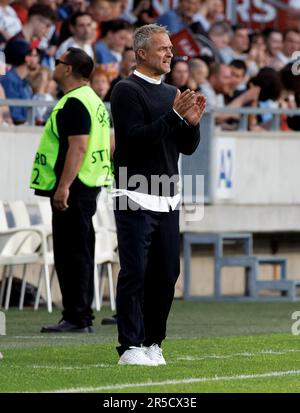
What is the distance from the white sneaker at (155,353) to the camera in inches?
383

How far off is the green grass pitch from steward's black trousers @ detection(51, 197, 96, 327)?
30 cm

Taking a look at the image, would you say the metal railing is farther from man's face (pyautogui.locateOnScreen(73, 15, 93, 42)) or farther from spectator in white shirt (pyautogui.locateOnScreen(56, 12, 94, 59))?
man's face (pyautogui.locateOnScreen(73, 15, 93, 42))

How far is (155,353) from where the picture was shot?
9750 millimetres

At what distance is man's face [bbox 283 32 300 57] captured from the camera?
22719 mm

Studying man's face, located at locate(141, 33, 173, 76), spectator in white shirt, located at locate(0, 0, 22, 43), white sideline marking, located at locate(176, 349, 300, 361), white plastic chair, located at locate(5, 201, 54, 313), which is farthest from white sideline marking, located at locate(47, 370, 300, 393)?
spectator in white shirt, located at locate(0, 0, 22, 43)

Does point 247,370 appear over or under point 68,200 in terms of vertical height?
under

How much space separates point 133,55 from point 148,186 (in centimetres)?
853

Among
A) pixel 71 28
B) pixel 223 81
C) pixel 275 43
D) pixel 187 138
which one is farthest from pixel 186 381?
pixel 275 43

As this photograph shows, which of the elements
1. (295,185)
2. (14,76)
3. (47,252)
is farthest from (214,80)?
(47,252)

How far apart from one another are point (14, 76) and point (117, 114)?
8051 mm

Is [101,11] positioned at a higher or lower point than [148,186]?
higher

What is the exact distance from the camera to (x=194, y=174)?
1856 cm

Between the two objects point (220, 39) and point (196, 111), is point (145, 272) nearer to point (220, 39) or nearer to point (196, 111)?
point (196, 111)

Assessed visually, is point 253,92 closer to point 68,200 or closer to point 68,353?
point 68,200
